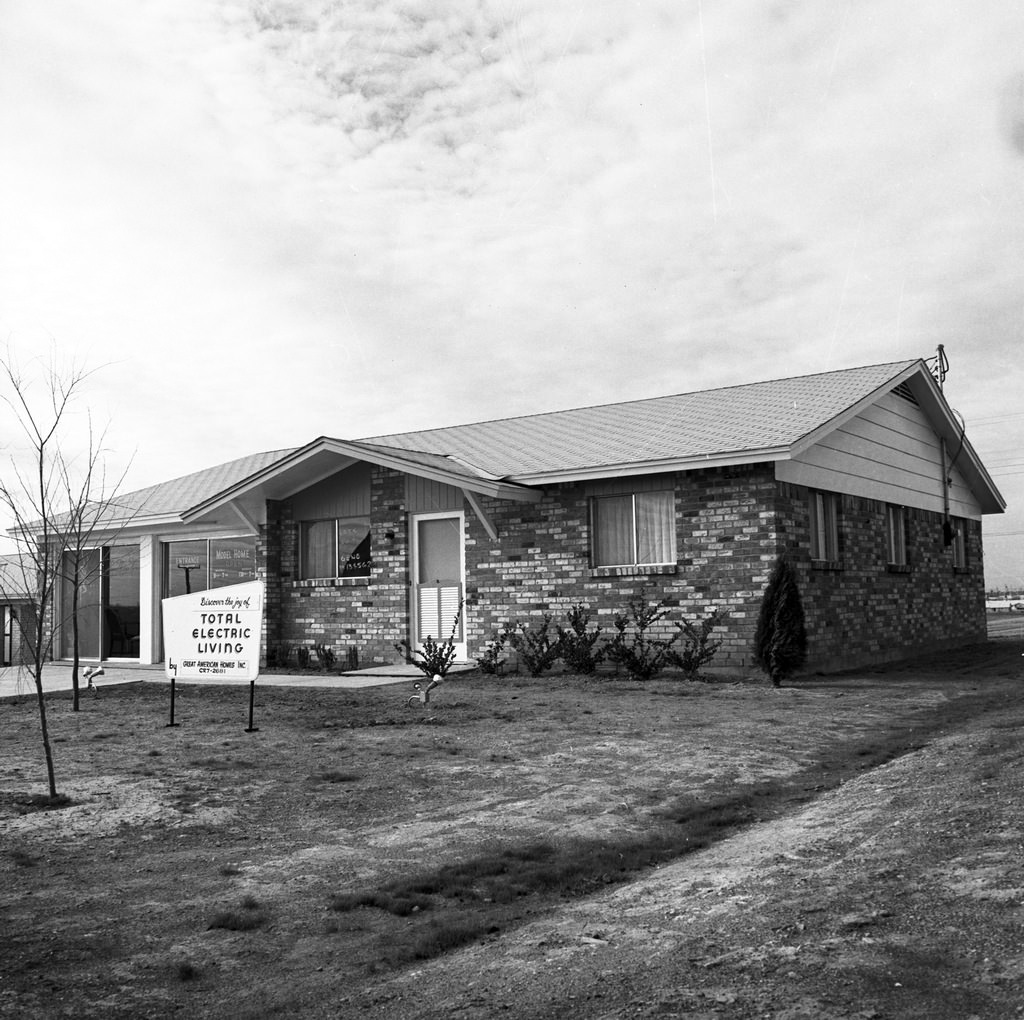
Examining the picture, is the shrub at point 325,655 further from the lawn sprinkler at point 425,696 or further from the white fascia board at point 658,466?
the lawn sprinkler at point 425,696

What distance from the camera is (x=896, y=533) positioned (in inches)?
759

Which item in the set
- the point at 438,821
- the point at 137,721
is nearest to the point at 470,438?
the point at 137,721

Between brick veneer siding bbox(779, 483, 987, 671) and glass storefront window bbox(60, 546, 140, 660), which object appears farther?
glass storefront window bbox(60, 546, 140, 660)

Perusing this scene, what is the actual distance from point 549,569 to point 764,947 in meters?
12.6

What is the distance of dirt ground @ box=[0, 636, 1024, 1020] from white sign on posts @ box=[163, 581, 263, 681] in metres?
0.80

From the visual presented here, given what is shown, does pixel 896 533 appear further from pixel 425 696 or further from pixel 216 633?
pixel 216 633

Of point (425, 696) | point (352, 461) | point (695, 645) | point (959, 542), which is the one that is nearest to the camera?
point (425, 696)

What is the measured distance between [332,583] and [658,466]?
22.0ft

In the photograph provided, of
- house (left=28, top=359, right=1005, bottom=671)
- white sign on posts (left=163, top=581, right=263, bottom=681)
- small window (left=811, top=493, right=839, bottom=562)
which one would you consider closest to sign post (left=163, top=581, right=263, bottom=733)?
white sign on posts (left=163, top=581, right=263, bottom=681)

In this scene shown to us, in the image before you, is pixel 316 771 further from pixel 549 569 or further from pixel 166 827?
pixel 549 569

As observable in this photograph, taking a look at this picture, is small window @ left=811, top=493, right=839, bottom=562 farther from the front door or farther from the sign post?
the sign post

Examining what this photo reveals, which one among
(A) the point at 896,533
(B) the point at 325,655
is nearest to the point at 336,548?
(B) the point at 325,655

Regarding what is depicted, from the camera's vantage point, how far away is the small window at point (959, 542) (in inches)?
884

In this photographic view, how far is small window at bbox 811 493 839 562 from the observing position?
640 inches
